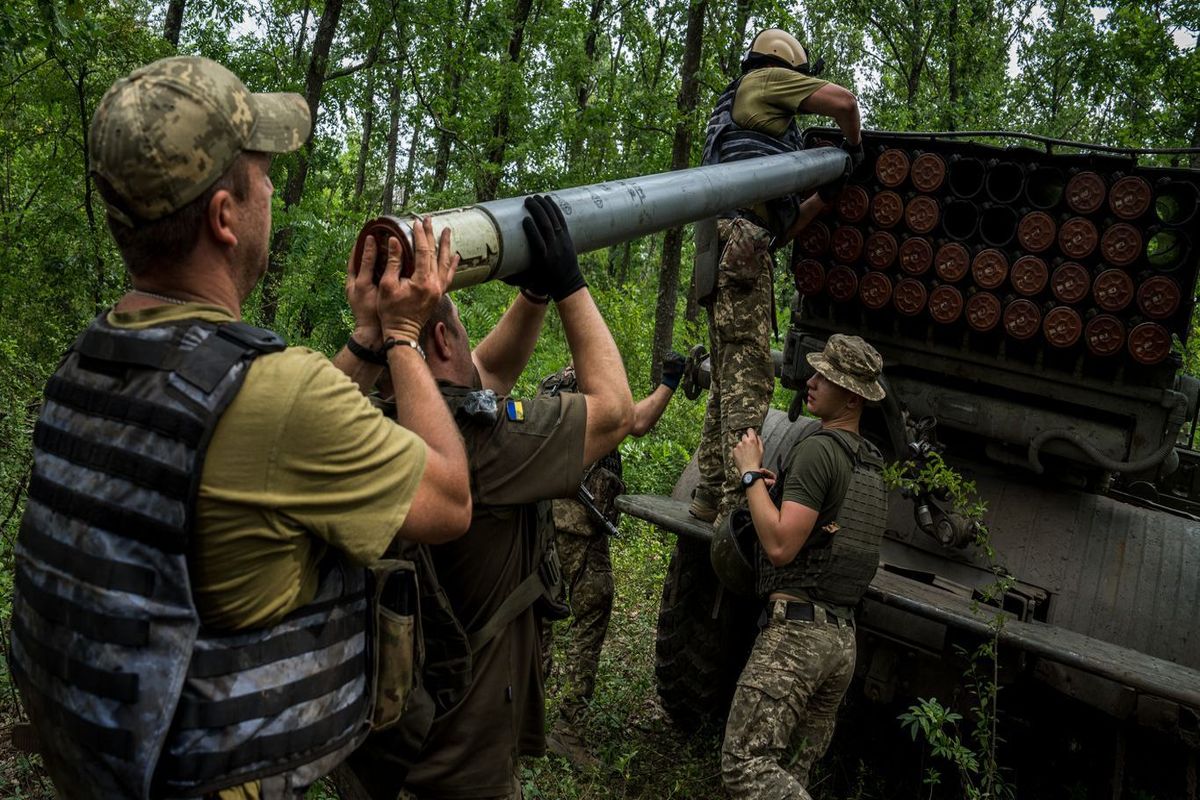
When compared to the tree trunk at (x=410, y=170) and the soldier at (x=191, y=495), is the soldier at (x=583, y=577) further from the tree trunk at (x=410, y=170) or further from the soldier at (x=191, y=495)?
the tree trunk at (x=410, y=170)

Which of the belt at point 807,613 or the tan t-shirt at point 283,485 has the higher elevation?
the tan t-shirt at point 283,485

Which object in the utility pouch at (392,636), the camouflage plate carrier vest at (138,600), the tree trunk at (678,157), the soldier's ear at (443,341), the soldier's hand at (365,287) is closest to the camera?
the camouflage plate carrier vest at (138,600)

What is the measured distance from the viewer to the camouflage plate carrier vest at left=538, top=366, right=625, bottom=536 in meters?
5.48

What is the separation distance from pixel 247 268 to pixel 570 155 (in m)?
15.7

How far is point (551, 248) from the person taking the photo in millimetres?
2504

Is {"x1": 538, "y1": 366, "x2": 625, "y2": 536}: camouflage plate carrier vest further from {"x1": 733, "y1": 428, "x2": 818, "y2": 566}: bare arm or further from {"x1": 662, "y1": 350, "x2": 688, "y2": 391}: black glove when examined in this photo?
{"x1": 733, "y1": 428, "x2": 818, "y2": 566}: bare arm

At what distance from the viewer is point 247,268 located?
1892mm

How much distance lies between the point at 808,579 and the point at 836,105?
7.42ft

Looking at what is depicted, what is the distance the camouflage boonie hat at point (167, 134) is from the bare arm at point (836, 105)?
3.41m

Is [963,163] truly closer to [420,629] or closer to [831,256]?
[831,256]

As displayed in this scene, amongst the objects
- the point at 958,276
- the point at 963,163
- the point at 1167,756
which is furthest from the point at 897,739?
the point at 963,163

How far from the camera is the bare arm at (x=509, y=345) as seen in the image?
2898 mm

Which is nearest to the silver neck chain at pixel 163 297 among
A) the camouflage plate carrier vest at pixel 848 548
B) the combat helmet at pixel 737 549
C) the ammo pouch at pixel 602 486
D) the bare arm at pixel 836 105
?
the camouflage plate carrier vest at pixel 848 548

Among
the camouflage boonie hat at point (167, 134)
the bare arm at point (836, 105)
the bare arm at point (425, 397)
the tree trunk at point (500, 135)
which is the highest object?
the tree trunk at point (500, 135)
